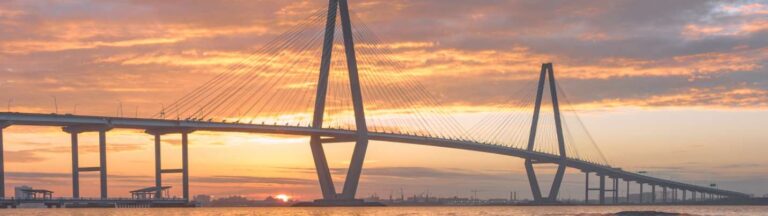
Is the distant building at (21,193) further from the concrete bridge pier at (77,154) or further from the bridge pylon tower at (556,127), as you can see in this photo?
the bridge pylon tower at (556,127)

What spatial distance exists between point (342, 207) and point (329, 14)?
27.7m

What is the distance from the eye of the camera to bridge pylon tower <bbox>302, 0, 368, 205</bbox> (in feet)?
404

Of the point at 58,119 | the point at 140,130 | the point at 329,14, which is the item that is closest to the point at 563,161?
the point at 329,14

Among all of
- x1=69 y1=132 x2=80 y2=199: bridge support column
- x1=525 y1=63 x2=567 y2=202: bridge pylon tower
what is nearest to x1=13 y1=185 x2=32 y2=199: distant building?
x1=69 y1=132 x2=80 y2=199: bridge support column

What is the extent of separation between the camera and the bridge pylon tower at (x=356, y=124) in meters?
123

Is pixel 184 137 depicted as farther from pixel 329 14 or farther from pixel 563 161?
pixel 563 161

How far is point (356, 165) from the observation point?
427 feet

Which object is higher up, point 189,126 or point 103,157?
point 189,126

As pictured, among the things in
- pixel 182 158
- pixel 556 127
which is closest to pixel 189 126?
pixel 182 158

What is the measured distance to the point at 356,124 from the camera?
424 feet

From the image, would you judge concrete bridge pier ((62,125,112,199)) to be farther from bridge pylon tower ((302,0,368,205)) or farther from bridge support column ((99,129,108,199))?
bridge pylon tower ((302,0,368,205))

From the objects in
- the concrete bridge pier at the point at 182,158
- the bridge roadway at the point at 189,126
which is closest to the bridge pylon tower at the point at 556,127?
the bridge roadway at the point at 189,126

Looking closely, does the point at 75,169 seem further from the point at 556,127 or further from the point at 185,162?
the point at 556,127

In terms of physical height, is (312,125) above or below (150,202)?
above
